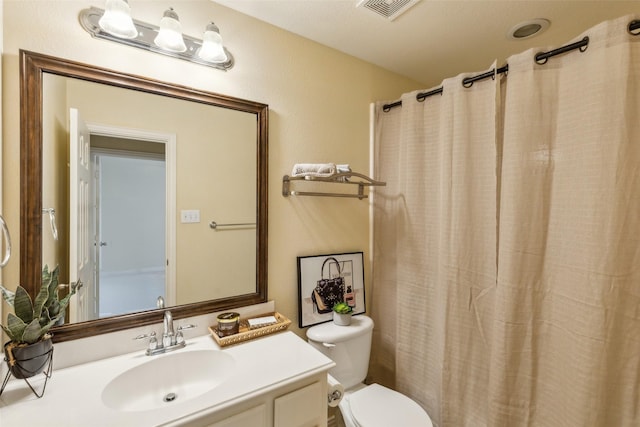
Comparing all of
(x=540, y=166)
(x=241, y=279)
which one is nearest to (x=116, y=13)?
(x=241, y=279)

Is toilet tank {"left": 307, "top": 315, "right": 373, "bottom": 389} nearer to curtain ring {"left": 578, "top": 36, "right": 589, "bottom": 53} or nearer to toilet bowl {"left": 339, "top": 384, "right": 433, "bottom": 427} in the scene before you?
toilet bowl {"left": 339, "top": 384, "right": 433, "bottom": 427}

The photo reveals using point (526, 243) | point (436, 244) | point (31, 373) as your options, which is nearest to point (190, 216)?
point (31, 373)

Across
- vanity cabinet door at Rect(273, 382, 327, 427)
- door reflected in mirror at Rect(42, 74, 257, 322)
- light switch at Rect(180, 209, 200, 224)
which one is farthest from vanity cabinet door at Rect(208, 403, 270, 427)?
light switch at Rect(180, 209, 200, 224)

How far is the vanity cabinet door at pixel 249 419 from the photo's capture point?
2.96ft

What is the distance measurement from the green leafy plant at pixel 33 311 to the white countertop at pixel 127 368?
0.19 m

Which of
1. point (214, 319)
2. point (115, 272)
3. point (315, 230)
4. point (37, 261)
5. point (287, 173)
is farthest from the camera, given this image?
point (315, 230)

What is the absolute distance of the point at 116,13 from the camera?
1025 millimetres

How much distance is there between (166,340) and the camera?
118 centimetres

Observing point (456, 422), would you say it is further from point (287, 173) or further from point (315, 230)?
point (287, 173)

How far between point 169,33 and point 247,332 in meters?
1.29

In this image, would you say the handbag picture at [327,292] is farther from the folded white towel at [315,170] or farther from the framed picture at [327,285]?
the folded white towel at [315,170]

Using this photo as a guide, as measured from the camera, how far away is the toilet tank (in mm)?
1491

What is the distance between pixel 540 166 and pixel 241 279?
1.44 metres

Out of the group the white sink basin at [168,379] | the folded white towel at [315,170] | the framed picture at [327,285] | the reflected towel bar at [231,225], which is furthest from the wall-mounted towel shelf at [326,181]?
the white sink basin at [168,379]
